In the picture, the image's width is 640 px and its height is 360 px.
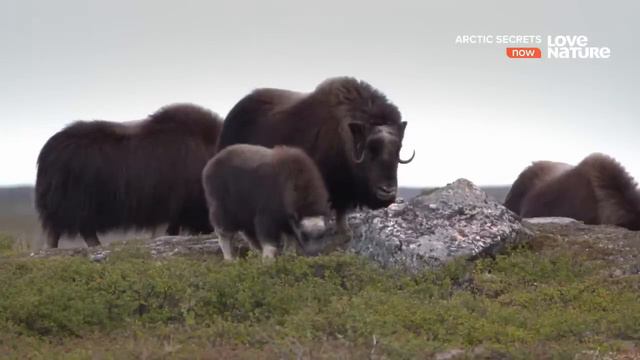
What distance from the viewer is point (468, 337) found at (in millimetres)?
5609

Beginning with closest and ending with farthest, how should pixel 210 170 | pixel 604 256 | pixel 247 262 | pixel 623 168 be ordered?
pixel 247 262
pixel 604 256
pixel 210 170
pixel 623 168

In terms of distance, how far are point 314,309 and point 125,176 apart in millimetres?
4455

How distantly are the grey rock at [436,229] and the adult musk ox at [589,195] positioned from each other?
2.24 m

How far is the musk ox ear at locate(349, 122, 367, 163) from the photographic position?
837cm

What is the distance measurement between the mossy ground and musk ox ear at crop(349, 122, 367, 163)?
140 cm

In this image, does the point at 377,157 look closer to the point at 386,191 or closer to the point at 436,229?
the point at 386,191

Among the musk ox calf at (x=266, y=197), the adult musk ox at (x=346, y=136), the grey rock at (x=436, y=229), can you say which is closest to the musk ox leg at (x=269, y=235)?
the musk ox calf at (x=266, y=197)

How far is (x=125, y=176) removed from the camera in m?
10.2

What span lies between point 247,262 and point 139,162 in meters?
3.49

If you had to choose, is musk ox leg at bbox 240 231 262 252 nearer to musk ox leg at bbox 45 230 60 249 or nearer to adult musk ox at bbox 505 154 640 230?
musk ox leg at bbox 45 230 60 249

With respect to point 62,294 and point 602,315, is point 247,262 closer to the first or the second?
point 62,294

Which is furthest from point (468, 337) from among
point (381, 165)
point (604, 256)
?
point (381, 165)

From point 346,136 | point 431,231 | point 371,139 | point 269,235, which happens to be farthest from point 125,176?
point 431,231

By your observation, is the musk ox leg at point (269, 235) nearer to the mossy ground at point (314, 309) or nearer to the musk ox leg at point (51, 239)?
the mossy ground at point (314, 309)
